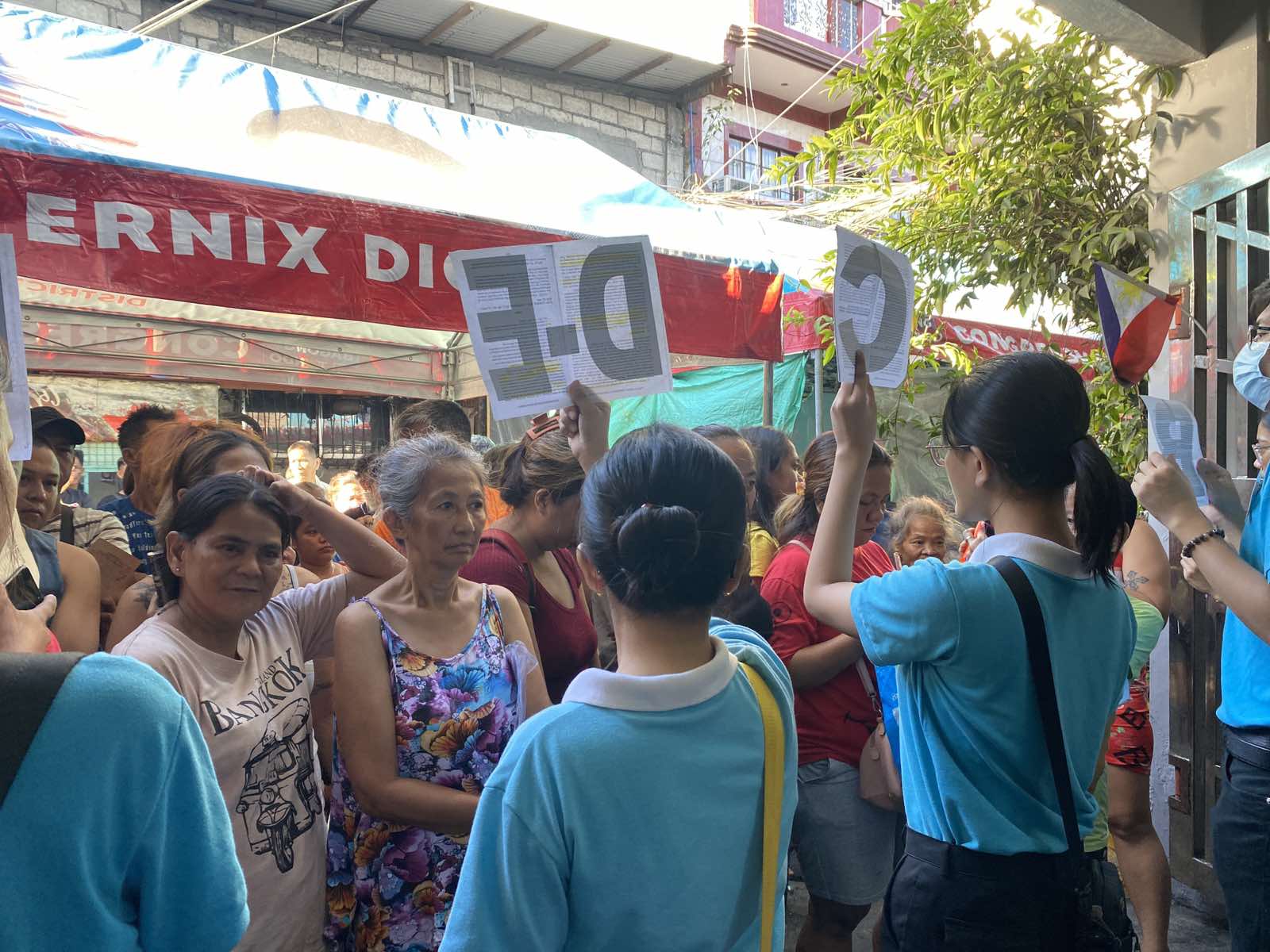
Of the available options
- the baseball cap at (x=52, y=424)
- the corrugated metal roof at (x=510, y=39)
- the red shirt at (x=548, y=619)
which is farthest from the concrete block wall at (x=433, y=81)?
the red shirt at (x=548, y=619)

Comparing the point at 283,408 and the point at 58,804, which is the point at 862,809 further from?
the point at 283,408

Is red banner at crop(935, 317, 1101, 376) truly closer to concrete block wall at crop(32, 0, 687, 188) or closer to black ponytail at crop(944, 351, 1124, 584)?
black ponytail at crop(944, 351, 1124, 584)

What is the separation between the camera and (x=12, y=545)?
1.33 meters

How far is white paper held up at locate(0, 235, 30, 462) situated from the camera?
1954 millimetres

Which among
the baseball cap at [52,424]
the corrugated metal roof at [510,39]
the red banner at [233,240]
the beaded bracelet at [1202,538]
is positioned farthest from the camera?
the corrugated metal roof at [510,39]

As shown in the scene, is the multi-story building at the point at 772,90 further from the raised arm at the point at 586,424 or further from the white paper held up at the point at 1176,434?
the raised arm at the point at 586,424

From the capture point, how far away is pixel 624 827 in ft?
3.85

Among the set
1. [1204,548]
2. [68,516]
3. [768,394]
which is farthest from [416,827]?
[768,394]

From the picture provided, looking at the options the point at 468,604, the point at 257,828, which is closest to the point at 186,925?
the point at 257,828

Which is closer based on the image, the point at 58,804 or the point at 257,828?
the point at 58,804

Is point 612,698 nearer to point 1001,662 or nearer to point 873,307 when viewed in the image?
point 1001,662

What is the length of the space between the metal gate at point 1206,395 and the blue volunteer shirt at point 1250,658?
162 cm

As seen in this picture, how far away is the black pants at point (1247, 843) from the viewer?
2094 mm

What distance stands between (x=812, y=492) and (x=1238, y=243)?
6.80 feet
